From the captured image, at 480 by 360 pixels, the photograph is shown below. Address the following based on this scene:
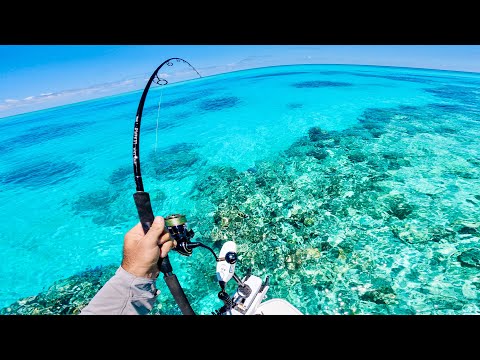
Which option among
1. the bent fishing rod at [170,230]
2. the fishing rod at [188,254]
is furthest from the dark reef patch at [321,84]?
the bent fishing rod at [170,230]

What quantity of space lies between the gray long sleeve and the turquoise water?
12.1 ft

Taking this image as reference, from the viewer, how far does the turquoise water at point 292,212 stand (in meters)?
4.87

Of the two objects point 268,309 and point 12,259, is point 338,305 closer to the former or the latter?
point 268,309

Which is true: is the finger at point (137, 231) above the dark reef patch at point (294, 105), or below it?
above

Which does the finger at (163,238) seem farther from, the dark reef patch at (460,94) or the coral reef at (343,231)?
the dark reef patch at (460,94)

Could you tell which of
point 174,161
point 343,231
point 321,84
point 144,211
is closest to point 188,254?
point 144,211

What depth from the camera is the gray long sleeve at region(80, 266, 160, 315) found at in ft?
4.75

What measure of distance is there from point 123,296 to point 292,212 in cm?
558

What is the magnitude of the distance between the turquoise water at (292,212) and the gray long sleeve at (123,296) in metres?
3.70

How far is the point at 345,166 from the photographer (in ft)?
28.8

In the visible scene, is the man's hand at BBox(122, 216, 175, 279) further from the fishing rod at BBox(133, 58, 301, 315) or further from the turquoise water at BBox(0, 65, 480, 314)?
the turquoise water at BBox(0, 65, 480, 314)

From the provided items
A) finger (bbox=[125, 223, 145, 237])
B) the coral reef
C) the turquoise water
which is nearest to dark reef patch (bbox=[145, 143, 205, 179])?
the turquoise water

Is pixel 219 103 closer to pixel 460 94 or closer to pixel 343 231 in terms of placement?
pixel 343 231
